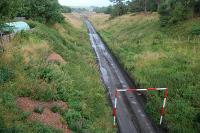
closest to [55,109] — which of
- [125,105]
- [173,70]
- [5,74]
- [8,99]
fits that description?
[8,99]

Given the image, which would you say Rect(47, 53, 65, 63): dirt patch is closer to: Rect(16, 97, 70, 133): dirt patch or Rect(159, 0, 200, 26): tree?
Rect(16, 97, 70, 133): dirt patch

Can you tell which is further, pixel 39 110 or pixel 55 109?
pixel 55 109

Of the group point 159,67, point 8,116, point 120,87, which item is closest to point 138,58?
point 159,67

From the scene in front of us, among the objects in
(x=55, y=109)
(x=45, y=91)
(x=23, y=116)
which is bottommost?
(x=55, y=109)

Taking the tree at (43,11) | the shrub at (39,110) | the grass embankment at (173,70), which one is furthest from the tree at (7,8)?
the tree at (43,11)

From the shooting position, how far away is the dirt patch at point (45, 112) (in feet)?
40.4

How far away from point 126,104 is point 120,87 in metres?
3.57

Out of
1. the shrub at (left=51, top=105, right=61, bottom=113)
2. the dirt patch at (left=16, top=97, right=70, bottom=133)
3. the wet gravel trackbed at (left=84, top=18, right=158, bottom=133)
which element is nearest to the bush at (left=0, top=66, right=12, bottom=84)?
the dirt patch at (left=16, top=97, right=70, bottom=133)

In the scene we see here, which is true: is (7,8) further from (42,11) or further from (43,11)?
(43,11)

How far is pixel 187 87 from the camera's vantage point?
58.6 ft

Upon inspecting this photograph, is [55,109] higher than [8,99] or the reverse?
the reverse

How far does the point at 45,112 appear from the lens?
523 inches

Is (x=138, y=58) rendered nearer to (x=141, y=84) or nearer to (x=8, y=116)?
(x=141, y=84)

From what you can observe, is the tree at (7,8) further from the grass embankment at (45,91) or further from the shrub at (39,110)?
the shrub at (39,110)
